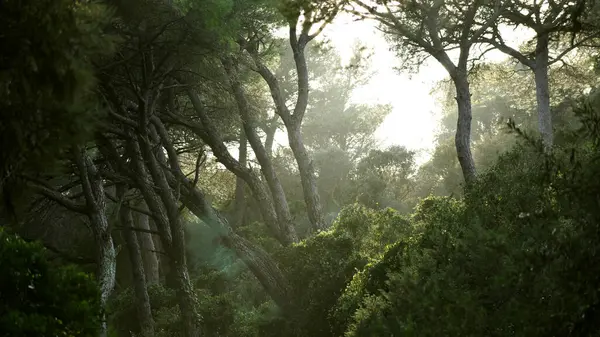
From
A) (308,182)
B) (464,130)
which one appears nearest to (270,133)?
(308,182)

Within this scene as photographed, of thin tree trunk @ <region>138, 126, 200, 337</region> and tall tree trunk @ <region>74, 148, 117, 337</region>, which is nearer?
tall tree trunk @ <region>74, 148, 117, 337</region>

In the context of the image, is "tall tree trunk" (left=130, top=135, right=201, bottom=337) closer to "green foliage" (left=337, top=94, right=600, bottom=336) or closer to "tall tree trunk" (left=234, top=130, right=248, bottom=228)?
"green foliage" (left=337, top=94, right=600, bottom=336)

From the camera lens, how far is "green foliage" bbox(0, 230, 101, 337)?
5.18 metres

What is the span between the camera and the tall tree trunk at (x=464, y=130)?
14469 mm

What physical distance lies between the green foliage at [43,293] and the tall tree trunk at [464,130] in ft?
34.9

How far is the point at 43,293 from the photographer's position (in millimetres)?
5438

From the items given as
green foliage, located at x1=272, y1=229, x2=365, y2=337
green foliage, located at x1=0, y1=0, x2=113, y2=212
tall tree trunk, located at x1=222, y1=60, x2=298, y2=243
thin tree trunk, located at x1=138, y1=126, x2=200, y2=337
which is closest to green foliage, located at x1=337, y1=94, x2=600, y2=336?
green foliage, located at x1=0, y1=0, x2=113, y2=212

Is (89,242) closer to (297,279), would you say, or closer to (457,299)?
(297,279)

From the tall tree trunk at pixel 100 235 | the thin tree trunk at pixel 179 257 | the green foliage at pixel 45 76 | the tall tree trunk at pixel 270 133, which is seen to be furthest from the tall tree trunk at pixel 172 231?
the tall tree trunk at pixel 270 133

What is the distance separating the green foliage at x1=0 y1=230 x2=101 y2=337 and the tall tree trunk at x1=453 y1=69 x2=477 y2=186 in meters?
10.6

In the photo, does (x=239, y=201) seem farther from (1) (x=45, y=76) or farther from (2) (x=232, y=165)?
(1) (x=45, y=76)

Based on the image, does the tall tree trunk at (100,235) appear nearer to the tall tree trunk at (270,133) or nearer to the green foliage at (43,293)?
the green foliage at (43,293)

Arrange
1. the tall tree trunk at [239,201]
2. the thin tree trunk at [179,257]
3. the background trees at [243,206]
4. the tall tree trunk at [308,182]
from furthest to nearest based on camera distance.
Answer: the tall tree trunk at [239,201] < the tall tree trunk at [308,182] < the thin tree trunk at [179,257] < the background trees at [243,206]

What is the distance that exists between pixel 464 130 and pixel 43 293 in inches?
457
